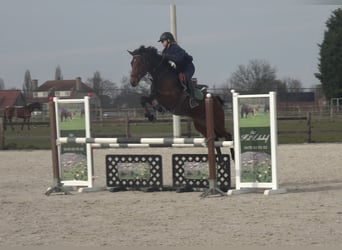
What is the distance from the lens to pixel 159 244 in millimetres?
4672

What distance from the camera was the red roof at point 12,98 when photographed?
134 feet

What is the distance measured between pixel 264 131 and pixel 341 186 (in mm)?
1685

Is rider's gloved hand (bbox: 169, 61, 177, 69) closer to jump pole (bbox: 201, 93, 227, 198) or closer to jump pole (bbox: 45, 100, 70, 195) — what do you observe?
jump pole (bbox: 201, 93, 227, 198)

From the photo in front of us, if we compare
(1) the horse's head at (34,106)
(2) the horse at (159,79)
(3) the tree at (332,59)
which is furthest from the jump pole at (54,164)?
(3) the tree at (332,59)

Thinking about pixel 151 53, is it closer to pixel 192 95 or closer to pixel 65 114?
pixel 192 95

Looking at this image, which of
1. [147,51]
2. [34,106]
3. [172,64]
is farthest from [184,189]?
[34,106]

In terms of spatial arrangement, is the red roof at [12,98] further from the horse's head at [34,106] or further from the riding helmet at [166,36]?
the riding helmet at [166,36]

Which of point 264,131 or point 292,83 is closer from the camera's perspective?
point 264,131

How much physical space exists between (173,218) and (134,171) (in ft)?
9.19

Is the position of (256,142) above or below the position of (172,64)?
below

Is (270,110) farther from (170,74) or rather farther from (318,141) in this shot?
(318,141)

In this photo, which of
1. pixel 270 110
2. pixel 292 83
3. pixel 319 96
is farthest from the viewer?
pixel 292 83

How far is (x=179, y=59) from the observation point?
7.91m

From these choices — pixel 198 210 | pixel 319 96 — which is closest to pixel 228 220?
pixel 198 210
